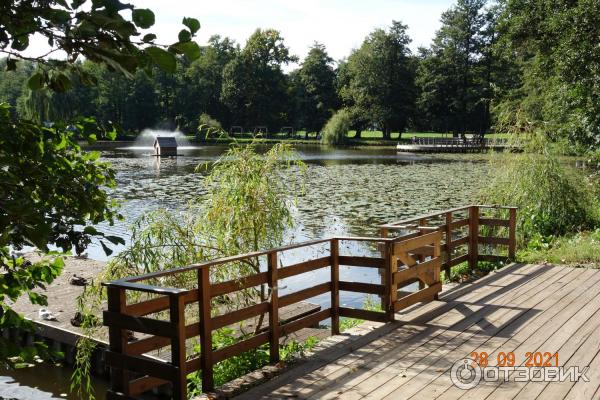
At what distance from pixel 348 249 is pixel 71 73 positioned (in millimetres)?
12372

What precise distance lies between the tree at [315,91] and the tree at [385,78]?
5969 millimetres

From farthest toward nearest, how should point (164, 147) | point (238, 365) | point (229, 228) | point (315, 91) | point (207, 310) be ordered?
point (315, 91), point (164, 147), point (229, 228), point (238, 365), point (207, 310)

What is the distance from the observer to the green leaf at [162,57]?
1.79 meters

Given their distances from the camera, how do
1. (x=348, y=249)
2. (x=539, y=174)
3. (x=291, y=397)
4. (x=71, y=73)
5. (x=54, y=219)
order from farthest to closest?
(x=348, y=249), (x=539, y=174), (x=291, y=397), (x=54, y=219), (x=71, y=73)

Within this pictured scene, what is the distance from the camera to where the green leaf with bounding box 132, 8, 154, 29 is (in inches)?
69.8

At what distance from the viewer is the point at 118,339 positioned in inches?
168

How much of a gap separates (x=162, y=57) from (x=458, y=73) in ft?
225

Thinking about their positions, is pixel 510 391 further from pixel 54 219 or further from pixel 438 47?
pixel 438 47

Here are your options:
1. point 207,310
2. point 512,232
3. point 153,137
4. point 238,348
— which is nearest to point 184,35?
point 207,310

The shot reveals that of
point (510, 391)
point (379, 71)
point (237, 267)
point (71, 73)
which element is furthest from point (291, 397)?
point (379, 71)

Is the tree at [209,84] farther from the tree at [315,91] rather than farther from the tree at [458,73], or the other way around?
the tree at [458,73]

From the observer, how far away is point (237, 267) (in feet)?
20.8

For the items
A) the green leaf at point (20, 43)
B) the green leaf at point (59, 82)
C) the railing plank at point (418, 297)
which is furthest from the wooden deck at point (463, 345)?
the green leaf at point (20, 43)

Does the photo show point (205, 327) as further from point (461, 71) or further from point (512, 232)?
point (461, 71)
